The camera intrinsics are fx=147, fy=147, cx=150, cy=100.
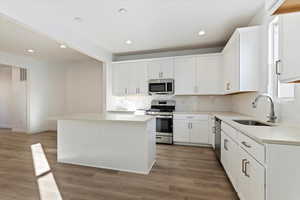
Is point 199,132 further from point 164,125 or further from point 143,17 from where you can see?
point 143,17

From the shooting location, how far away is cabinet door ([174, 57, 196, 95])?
3.96m

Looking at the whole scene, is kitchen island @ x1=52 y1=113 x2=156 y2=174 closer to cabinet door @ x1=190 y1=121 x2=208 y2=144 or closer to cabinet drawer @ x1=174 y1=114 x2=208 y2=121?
cabinet drawer @ x1=174 y1=114 x2=208 y2=121

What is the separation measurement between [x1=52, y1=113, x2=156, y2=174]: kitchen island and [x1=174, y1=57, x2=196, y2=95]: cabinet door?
1766 mm

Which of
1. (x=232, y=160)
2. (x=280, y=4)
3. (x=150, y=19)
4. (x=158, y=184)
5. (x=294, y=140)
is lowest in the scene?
(x=158, y=184)

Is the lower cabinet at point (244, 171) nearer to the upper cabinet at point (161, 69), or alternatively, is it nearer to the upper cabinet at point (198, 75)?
the upper cabinet at point (198, 75)

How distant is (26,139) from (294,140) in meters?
5.73

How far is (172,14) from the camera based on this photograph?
99.0 inches

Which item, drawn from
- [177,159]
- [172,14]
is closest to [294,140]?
[177,159]

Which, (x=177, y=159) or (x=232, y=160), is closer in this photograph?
(x=232, y=160)

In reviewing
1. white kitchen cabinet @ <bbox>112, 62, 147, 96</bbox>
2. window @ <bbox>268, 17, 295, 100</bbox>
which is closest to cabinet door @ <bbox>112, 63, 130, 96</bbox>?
white kitchen cabinet @ <bbox>112, 62, 147, 96</bbox>

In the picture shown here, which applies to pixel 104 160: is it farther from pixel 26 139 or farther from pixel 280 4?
pixel 26 139

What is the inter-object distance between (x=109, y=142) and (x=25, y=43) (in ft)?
11.4

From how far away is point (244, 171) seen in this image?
1.53 m

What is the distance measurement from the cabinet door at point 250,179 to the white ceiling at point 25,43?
12.4 ft
